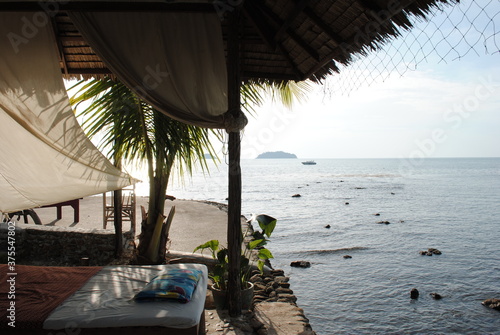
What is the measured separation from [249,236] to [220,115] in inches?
221

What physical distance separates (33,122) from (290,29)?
1924 millimetres

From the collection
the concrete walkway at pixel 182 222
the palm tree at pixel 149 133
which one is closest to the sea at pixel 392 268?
the palm tree at pixel 149 133

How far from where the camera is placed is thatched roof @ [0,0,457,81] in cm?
253

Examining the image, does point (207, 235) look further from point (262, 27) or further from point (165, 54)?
point (165, 54)

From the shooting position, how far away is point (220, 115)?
9.48 ft

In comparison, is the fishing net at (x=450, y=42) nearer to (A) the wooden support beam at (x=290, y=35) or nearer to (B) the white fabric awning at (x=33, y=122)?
(A) the wooden support beam at (x=290, y=35)

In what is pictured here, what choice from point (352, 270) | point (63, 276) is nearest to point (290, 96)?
point (63, 276)

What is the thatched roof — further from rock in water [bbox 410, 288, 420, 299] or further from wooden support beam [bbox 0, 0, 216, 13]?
rock in water [bbox 410, 288, 420, 299]

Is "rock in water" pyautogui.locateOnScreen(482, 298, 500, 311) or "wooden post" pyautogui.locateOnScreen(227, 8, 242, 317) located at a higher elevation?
"wooden post" pyautogui.locateOnScreen(227, 8, 242, 317)

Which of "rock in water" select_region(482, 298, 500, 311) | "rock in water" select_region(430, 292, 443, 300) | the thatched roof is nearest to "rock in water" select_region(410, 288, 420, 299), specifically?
"rock in water" select_region(430, 292, 443, 300)

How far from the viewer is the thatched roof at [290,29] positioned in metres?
2.53

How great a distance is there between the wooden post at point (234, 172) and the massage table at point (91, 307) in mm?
378

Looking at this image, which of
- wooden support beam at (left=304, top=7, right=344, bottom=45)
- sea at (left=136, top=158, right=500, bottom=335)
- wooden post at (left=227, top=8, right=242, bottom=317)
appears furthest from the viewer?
sea at (left=136, top=158, right=500, bottom=335)

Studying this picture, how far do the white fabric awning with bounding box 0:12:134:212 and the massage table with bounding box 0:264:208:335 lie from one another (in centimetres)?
65
